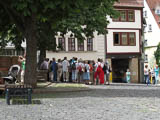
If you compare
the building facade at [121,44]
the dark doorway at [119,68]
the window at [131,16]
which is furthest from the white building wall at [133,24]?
the dark doorway at [119,68]

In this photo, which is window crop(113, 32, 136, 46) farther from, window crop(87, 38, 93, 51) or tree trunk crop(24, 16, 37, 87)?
tree trunk crop(24, 16, 37, 87)

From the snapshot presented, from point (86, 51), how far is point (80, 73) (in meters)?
19.7

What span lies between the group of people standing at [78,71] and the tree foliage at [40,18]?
2.19 metres

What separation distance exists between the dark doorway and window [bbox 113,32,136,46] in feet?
7.29

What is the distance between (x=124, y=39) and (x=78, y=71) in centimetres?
2327

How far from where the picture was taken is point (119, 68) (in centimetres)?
5147

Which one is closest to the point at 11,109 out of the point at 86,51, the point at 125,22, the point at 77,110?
the point at 77,110

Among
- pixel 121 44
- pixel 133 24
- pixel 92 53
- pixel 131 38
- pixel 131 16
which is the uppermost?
pixel 131 16

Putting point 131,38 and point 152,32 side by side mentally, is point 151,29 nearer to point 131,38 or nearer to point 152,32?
point 152,32

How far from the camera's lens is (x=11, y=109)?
38.1 feet

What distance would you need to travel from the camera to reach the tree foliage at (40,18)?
15.1 m

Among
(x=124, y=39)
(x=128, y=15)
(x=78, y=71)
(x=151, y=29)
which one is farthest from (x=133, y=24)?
(x=78, y=71)

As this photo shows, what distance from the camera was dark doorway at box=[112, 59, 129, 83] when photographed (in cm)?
5072

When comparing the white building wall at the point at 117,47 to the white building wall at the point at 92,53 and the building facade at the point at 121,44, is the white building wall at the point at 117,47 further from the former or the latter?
the white building wall at the point at 92,53
